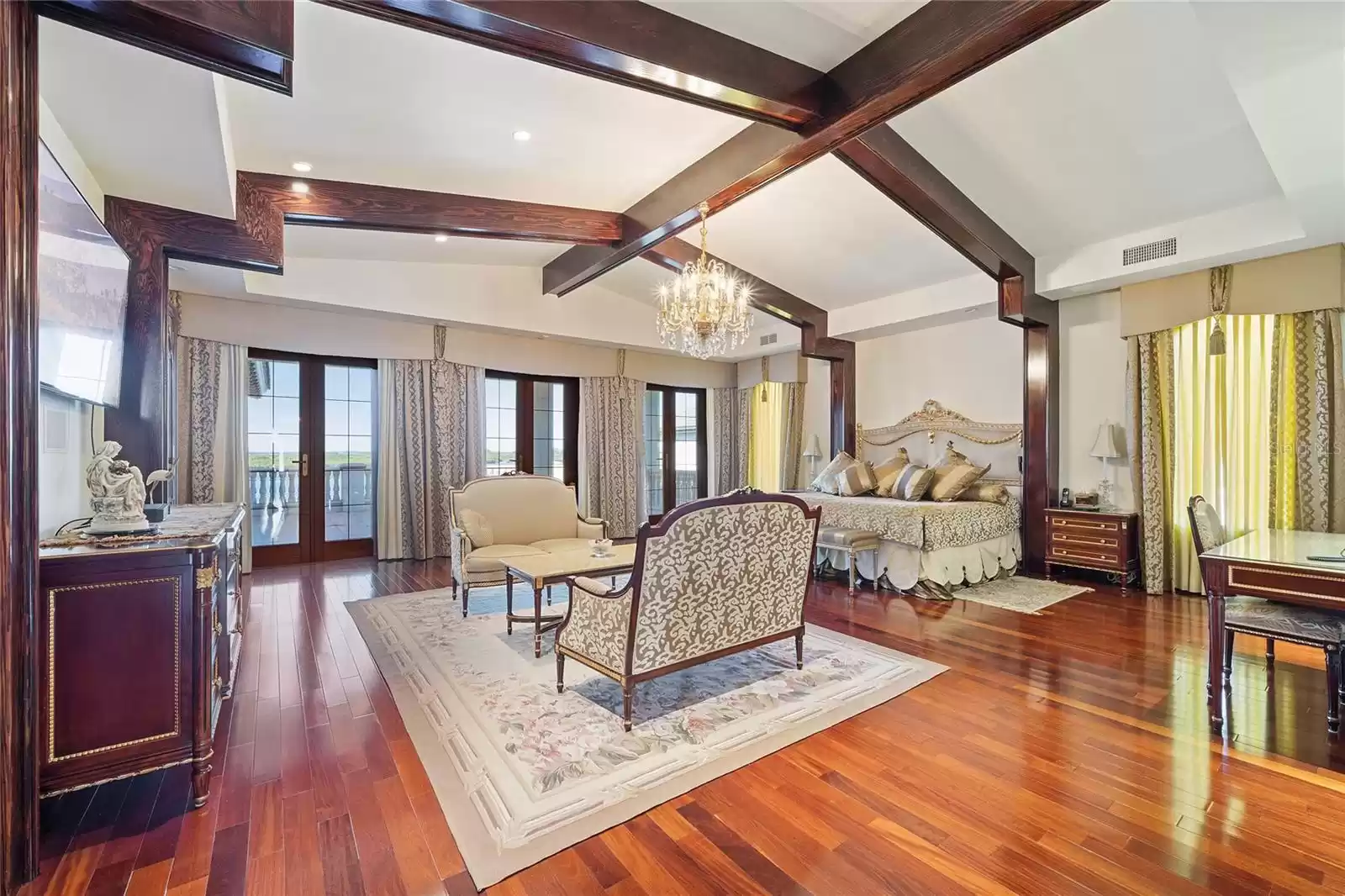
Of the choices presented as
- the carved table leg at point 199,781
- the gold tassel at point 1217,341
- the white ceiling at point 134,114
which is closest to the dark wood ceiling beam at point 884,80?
the white ceiling at point 134,114

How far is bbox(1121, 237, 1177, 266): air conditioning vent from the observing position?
15.1ft

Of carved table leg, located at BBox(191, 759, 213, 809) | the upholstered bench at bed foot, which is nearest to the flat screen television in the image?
carved table leg, located at BBox(191, 759, 213, 809)

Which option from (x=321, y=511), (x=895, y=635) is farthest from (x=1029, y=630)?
(x=321, y=511)

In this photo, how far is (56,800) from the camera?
214cm

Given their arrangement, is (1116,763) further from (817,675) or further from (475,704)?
(475,704)

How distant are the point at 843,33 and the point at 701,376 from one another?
6.43 meters

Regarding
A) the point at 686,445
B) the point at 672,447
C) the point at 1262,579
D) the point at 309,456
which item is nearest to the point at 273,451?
the point at 309,456

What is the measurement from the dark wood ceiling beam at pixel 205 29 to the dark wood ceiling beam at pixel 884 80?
2367 mm

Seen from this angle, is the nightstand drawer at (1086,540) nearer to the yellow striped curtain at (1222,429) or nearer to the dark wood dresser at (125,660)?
the yellow striped curtain at (1222,429)

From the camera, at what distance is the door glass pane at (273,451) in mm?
6137

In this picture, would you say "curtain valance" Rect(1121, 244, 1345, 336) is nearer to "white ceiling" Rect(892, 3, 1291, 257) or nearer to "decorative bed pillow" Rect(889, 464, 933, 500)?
"white ceiling" Rect(892, 3, 1291, 257)

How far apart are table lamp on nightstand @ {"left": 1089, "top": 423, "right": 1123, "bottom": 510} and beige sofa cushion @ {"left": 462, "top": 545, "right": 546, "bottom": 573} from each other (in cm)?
482

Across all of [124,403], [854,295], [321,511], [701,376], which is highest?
[854,295]

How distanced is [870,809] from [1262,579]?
1.96 m
